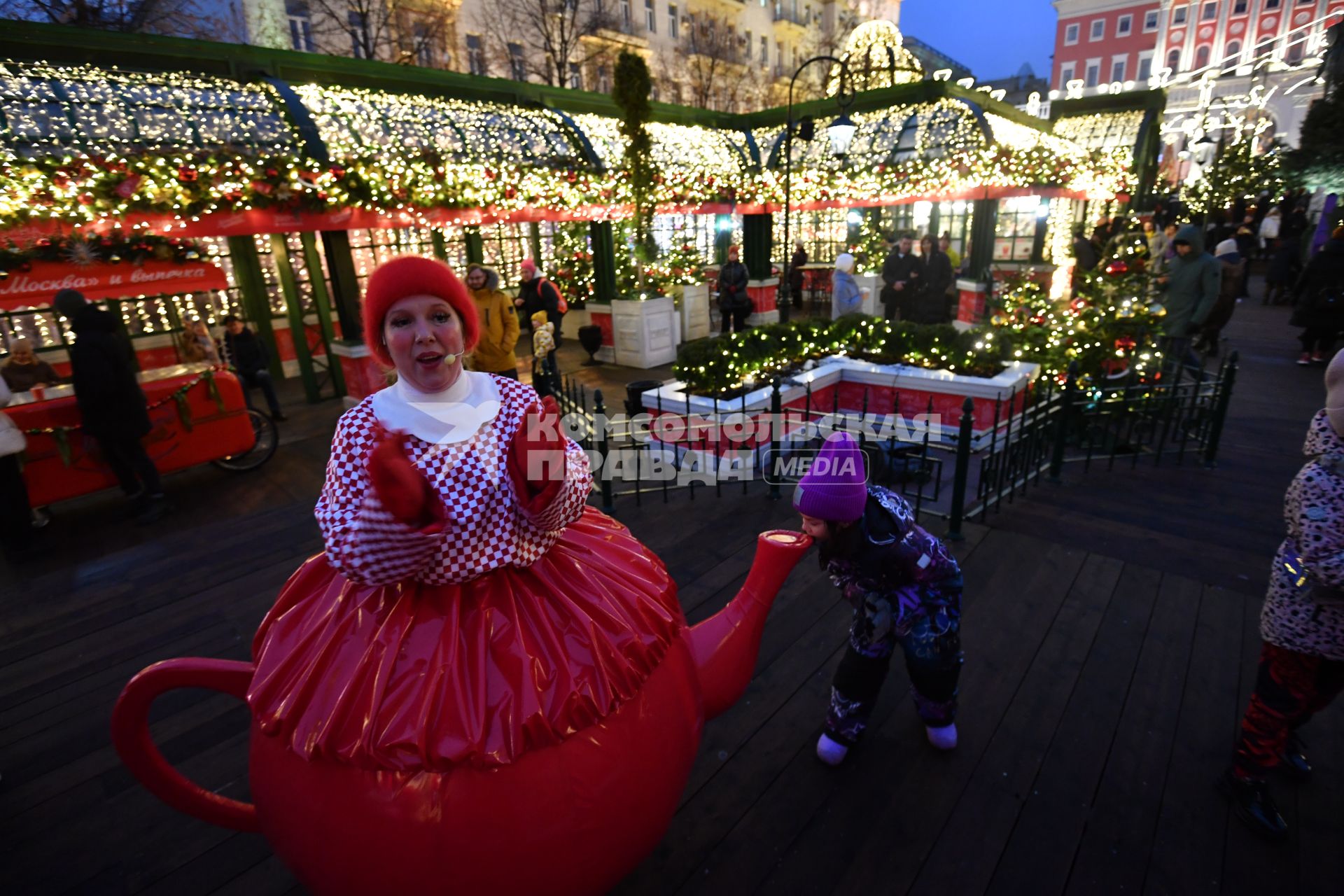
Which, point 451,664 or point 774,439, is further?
point 774,439

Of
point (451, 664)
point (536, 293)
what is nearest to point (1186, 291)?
point (536, 293)

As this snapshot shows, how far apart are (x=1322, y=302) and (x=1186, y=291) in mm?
3601

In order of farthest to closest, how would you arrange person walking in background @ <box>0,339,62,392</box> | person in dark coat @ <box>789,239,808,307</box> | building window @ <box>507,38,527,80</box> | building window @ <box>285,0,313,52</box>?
building window @ <box>507,38,527,80</box>, building window @ <box>285,0,313,52</box>, person in dark coat @ <box>789,239,808,307</box>, person walking in background @ <box>0,339,62,392</box>

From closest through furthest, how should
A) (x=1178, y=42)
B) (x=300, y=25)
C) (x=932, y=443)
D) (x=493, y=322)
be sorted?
(x=493, y=322), (x=932, y=443), (x=300, y=25), (x=1178, y=42)

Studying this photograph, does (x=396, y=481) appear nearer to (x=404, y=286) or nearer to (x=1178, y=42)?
(x=404, y=286)

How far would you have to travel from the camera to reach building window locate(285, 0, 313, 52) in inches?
763

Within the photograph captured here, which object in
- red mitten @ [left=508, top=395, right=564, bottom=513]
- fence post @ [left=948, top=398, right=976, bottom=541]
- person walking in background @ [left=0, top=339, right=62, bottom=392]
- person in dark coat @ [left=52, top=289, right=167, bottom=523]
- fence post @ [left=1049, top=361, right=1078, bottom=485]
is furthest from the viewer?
person walking in background @ [left=0, top=339, right=62, bottom=392]

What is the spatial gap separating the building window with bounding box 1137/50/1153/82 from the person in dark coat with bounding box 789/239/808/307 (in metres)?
52.1

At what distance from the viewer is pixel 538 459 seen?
58.2 inches

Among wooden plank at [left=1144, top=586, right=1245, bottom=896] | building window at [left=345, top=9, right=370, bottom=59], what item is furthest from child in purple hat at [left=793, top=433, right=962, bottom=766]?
building window at [left=345, top=9, right=370, bottom=59]

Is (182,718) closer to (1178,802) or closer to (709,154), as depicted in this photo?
(1178,802)

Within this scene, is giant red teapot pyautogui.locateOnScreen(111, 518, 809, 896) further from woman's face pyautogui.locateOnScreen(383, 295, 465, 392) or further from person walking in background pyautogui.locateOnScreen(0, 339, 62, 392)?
person walking in background pyautogui.locateOnScreen(0, 339, 62, 392)

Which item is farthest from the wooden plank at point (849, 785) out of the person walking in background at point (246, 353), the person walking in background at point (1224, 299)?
the person walking in background at point (246, 353)

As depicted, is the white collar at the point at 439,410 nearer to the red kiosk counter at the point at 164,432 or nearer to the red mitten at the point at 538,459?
the red mitten at the point at 538,459
